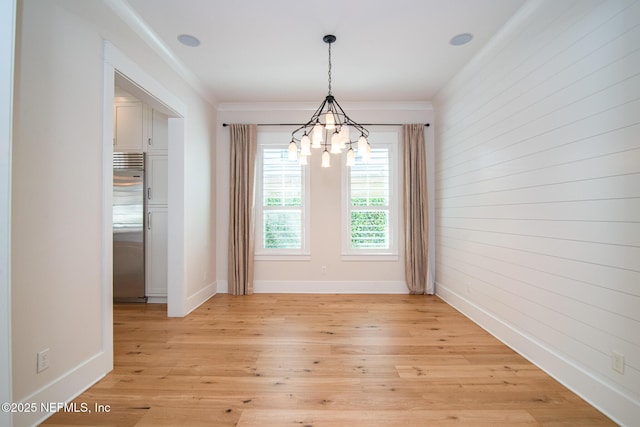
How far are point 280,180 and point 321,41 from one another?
220cm

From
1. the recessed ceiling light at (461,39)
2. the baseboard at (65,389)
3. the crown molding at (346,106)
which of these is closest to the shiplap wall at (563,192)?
the recessed ceiling light at (461,39)

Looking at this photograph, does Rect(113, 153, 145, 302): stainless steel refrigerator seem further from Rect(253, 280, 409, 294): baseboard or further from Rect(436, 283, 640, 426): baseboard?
Rect(436, 283, 640, 426): baseboard

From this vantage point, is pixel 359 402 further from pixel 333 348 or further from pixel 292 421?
pixel 333 348

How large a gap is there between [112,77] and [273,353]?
8.52 feet

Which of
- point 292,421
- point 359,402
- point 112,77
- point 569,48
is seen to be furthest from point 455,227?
point 112,77

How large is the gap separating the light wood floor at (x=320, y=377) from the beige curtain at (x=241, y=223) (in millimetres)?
1007

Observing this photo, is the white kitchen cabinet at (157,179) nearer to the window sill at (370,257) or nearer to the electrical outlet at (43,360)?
the electrical outlet at (43,360)

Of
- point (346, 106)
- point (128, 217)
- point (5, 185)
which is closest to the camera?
point (5, 185)

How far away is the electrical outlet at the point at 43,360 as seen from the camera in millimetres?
1734

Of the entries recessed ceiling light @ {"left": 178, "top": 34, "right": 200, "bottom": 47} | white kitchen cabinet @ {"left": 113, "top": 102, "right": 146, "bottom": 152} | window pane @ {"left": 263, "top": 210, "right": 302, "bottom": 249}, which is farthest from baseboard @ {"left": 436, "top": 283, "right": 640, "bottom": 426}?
white kitchen cabinet @ {"left": 113, "top": 102, "right": 146, "bottom": 152}

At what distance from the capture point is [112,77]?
7.58 feet

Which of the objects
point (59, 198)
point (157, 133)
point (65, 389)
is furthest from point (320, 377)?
point (157, 133)

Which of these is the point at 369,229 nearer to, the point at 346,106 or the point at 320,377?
the point at 346,106

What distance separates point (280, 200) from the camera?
468 cm
